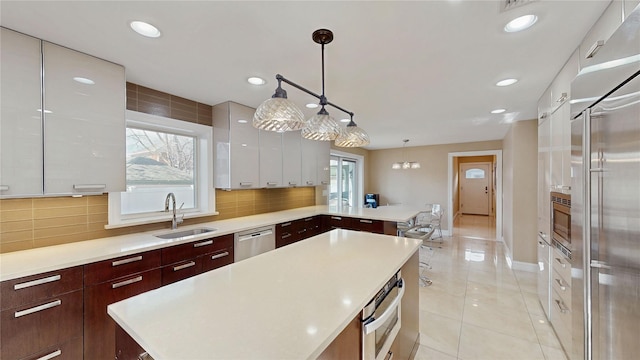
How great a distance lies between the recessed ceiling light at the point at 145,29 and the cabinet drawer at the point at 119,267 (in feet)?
5.07

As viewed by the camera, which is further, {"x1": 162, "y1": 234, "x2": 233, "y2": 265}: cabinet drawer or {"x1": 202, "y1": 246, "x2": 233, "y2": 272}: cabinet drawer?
{"x1": 202, "y1": 246, "x2": 233, "y2": 272}: cabinet drawer

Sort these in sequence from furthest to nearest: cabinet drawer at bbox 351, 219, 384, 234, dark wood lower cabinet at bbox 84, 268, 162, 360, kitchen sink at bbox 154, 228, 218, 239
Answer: cabinet drawer at bbox 351, 219, 384, 234, kitchen sink at bbox 154, 228, 218, 239, dark wood lower cabinet at bbox 84, 268, 162, 360

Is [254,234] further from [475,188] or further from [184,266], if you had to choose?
[475,188]

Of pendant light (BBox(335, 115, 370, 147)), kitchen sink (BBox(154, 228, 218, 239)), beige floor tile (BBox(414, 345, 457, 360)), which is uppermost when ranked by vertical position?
pendant light (BBox(335, 115, 370, 147))

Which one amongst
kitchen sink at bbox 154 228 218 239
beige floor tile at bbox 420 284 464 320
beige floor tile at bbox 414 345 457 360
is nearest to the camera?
beige floor tile at bbox 414 345 457 360

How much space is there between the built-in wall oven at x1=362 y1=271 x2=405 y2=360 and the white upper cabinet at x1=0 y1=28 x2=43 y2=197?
2.23 metres

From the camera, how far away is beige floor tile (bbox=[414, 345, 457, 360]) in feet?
6.29

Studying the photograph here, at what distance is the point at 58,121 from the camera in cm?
169

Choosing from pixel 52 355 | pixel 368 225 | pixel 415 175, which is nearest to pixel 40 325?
pixel 52 355

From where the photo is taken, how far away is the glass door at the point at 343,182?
5.75 metres

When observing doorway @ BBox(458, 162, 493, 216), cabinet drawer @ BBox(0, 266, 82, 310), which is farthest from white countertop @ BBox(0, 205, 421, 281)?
doorway @ BBox(458, 162, 493, 216)

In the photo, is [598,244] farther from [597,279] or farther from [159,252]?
[159,252]

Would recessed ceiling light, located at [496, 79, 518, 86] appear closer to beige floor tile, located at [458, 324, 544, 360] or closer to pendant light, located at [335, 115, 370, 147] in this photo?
pendant light, located at [335, 115, 370, 147]

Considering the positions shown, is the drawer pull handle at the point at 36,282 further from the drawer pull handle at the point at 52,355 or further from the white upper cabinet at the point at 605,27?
the white upper cabinet at the point at 605,27
